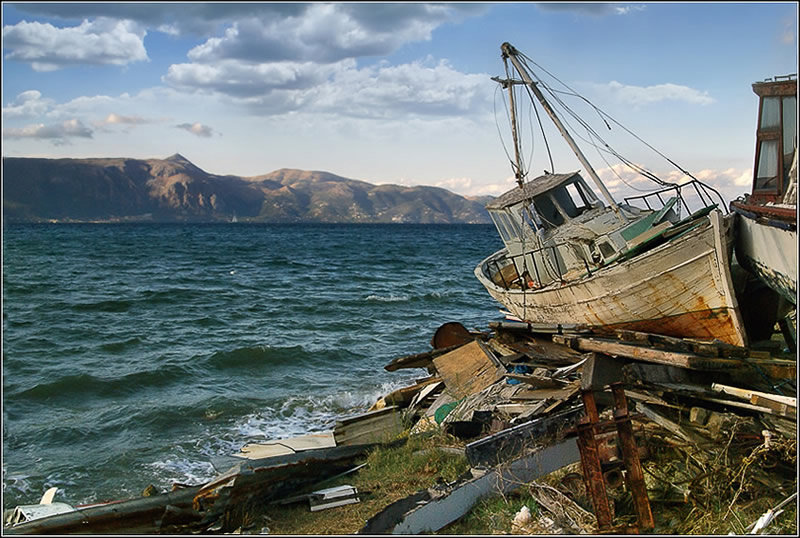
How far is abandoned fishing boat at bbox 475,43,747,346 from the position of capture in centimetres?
1079

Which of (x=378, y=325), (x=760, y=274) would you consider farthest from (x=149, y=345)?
(x=760, y=274)

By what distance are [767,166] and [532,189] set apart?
6.36 metres

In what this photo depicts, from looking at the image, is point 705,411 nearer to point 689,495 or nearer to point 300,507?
point 689,495

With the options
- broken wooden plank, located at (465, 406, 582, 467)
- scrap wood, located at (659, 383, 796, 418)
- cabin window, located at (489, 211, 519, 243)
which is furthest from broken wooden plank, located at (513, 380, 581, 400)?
cabin window, located at (489, 211, 519, 243)

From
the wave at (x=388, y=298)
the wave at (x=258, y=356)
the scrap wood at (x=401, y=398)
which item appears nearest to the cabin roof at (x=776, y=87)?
the scrap wood at (x=401, y=398)

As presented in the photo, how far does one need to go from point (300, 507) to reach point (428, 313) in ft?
60.7

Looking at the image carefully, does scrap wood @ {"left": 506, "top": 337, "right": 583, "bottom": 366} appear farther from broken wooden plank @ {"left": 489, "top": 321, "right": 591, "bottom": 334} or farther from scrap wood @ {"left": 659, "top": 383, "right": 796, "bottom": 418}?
scrap wood @ {"left": 659, "top": 383, "right": 796, "bottom": 418}

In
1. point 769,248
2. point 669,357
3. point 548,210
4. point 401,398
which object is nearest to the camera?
point 669,357

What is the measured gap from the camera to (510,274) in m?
18.7

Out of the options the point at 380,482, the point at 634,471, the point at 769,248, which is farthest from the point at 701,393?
the point at 380,482

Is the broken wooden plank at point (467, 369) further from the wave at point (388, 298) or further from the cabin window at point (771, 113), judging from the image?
the wave at point (388, 298)

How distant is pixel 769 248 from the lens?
8977 mm

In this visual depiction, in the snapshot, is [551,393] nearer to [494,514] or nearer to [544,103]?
[494,514]

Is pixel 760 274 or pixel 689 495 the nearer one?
pixel 689 495
